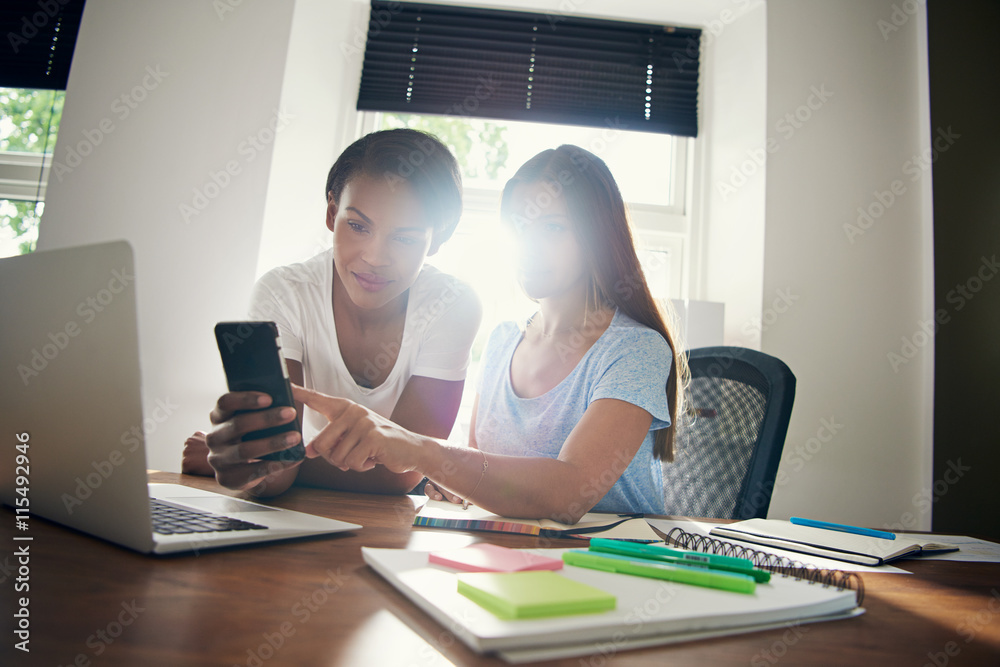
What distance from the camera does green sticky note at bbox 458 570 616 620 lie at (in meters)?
0.35

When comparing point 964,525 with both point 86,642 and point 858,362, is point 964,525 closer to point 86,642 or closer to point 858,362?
point 858,362

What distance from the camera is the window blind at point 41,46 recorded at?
2529 mm

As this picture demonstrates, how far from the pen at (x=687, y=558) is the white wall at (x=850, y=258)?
1.82 metres

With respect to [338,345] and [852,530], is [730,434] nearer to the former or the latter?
[852,530]

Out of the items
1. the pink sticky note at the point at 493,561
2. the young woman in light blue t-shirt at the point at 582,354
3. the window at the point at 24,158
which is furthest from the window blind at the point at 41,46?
the pink sticky note at the point at 493,561

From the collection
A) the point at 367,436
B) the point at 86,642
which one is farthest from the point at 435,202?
the point at 86,642

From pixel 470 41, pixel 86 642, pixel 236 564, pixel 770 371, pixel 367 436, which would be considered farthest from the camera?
pixel 470 41

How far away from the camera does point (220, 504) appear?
74 centimetres

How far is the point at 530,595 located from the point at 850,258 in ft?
7.42

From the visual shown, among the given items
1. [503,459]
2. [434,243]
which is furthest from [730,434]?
[434,243]

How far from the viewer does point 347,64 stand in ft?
8.16

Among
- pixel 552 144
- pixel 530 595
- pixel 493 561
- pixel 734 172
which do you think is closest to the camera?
pixel 530 595

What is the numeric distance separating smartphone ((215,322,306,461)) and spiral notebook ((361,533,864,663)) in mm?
254

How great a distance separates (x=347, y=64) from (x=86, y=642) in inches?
102
